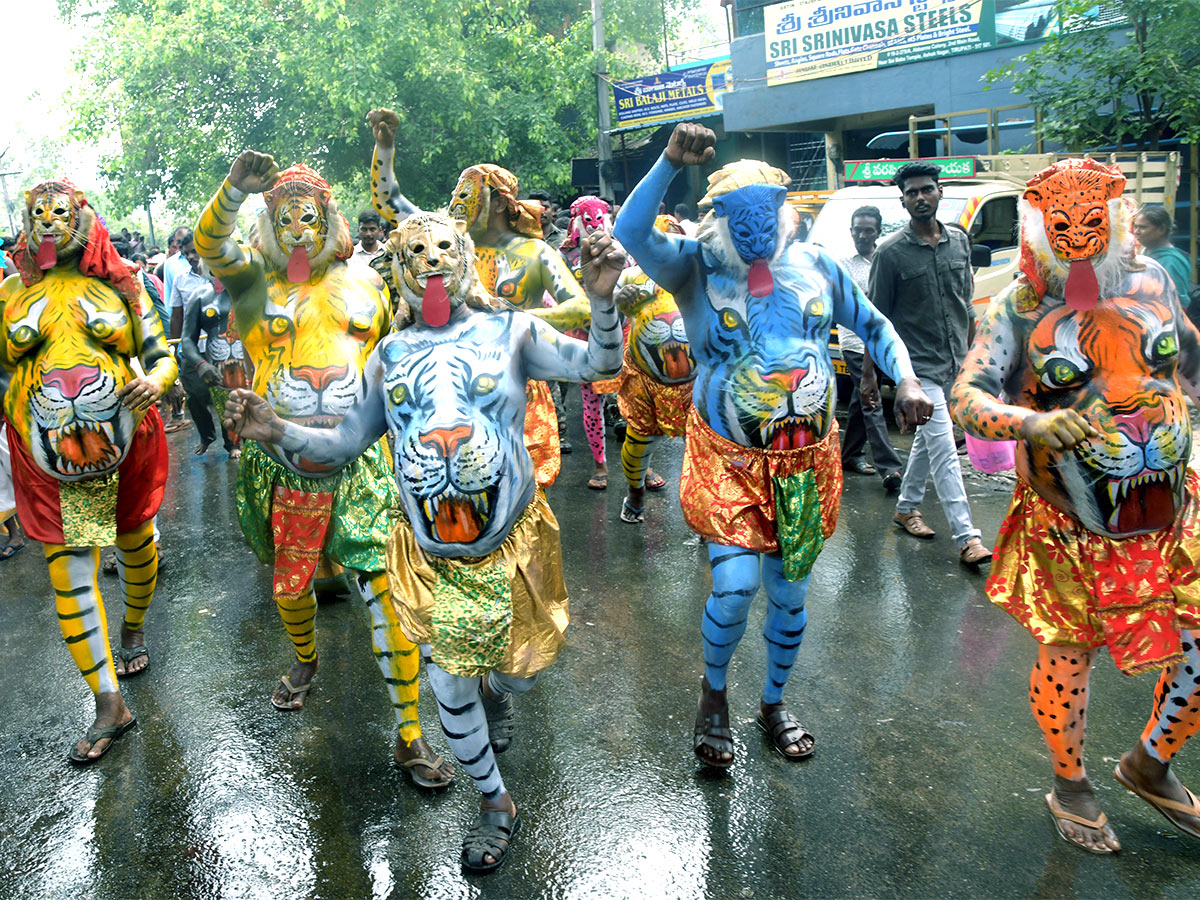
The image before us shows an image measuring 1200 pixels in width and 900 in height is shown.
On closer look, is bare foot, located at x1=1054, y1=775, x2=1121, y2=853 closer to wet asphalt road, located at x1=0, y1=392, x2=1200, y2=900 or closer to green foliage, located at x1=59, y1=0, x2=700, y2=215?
wet asphalt road, located at x1=0, y1=392, x2=1200, y2=900

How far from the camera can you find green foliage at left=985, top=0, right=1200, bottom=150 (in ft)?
36.7

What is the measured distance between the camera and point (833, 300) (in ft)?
12.7

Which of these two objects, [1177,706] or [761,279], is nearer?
[1177,706]

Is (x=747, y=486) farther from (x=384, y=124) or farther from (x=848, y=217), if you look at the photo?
(x=848, y=217)

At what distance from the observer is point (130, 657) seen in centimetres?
514

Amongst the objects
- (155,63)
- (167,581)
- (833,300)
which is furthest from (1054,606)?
(155,63)

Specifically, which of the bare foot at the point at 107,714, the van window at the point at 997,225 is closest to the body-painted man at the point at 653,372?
the bare foot at the point at 107,714

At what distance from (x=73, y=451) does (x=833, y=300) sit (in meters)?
3.16

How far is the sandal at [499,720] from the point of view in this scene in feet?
13.6

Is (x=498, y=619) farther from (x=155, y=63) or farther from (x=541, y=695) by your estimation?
(x=155, y=63)

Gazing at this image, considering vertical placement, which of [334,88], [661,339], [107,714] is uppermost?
[334,88]

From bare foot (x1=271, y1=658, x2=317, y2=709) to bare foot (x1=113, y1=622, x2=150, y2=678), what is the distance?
0.88m

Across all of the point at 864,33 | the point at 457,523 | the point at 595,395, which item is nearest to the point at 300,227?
the point at 457,523

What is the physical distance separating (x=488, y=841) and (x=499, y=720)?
0.79 metres
